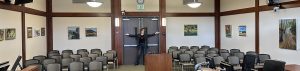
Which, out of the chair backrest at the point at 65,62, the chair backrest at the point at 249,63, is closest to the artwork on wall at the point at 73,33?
the chair backrest at the point at 65,62

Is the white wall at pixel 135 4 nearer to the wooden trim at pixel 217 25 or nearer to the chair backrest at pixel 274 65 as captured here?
the wooden trim at pixel 217 25

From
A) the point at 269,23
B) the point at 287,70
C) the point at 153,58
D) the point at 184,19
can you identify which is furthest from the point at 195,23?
the point at 287,70

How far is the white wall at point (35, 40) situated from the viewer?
11914 mm

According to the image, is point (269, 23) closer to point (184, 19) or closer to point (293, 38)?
point (293, 38)

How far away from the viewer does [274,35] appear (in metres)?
11.5

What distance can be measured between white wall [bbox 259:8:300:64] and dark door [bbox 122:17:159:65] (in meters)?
5.01

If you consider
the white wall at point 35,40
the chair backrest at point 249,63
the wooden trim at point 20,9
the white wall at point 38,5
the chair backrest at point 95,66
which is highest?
the white wall at point 38,5

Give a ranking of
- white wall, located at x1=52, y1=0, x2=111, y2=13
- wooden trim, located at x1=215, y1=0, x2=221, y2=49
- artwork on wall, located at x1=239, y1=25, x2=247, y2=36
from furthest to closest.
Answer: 1. wooden trim, located at x1=215, y1=0, x2=221, y2=49
2. white wall, located at x1=52, y1=0, x2=111, y2=13
3. artwork on wall, located at x1=239, y1=25, x2=247, y2=36

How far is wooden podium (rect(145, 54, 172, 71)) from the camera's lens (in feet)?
28.7

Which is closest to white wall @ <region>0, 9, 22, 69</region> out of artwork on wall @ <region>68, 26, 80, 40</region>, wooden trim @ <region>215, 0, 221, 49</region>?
artwork on wall @ <region>68, 26, 80, 40</region>

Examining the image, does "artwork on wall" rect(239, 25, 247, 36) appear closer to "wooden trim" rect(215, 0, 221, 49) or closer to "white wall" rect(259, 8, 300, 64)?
"white wall" rect(259, 8, 300, 64)

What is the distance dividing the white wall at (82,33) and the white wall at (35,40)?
729 mm

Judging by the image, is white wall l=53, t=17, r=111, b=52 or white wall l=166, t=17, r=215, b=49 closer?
white wall l=53, t=17, r=111, b=52

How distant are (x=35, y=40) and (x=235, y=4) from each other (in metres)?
8.09
